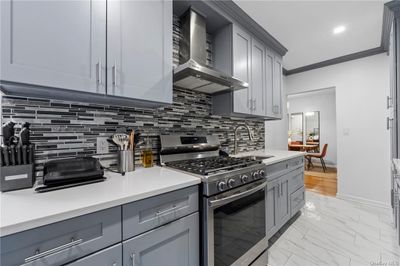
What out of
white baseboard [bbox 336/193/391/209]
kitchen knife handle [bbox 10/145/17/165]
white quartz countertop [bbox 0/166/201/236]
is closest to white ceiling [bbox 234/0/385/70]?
white quartz countertop [bbox 0/166/201/236]

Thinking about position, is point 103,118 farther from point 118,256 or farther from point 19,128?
point 118,256

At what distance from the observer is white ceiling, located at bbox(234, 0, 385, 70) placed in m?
1.96

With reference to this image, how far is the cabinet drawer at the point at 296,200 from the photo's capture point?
2215 millimetres

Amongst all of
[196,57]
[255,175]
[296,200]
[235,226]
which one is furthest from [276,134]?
[235,226]

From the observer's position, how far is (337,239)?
197 cm

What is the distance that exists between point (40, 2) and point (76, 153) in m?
0.85

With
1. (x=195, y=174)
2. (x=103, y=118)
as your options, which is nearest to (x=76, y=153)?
(x=103, y=118)

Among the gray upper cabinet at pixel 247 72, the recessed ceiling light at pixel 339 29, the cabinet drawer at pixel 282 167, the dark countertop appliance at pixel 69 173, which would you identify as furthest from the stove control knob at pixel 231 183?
the recessed ceiling light at pixel 339 29

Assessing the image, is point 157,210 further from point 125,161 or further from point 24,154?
point 24,154

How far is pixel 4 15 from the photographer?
2.57 feet

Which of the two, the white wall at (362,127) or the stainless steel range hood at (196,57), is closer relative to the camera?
the stainless steel range hood at (196,57)

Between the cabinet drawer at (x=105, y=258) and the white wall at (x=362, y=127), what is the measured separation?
3143 mm

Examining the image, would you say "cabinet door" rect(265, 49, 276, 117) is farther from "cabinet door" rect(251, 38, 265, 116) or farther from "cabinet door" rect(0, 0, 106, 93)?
"cabinet door" rect(0, 0, 106, 93)

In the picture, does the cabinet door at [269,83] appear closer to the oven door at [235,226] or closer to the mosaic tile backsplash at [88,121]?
the mosaic tile backsplash at [88,121]
